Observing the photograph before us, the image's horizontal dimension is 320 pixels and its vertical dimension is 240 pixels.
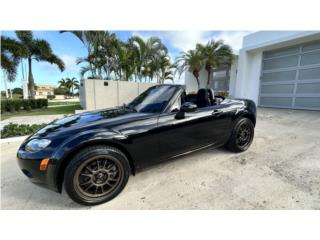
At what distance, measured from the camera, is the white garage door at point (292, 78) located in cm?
762

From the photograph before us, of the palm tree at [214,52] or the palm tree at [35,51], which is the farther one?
the palm tree at [35,51]

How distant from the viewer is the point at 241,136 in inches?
130

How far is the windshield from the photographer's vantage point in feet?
8.29

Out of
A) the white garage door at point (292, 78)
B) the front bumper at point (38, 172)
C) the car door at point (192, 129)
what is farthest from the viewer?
the white garage door at point (292, 78)

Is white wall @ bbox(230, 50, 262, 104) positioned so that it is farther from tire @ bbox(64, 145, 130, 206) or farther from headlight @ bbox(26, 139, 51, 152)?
headlight @ bbox(26, 139, 51, 152)

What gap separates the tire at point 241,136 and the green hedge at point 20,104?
12.6 metres

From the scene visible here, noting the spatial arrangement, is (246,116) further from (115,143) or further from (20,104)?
(20,104)

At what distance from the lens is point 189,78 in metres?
16.1

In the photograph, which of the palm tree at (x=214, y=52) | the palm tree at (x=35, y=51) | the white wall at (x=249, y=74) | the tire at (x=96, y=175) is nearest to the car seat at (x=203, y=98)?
the tire at (x=96, y=175)

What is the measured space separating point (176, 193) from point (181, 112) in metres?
1.12

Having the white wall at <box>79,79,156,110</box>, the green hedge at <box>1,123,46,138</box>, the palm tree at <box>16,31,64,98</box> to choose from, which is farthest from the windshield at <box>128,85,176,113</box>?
the palm tree at <box>16,31,64,98</box>

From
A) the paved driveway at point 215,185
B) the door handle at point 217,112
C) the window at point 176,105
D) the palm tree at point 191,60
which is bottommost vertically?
the paved driveway at point 215,185

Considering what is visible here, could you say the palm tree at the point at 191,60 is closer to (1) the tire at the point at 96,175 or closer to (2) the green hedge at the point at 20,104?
(2) the green hedge at the point at 20,104

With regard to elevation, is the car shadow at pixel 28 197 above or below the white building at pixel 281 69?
below
